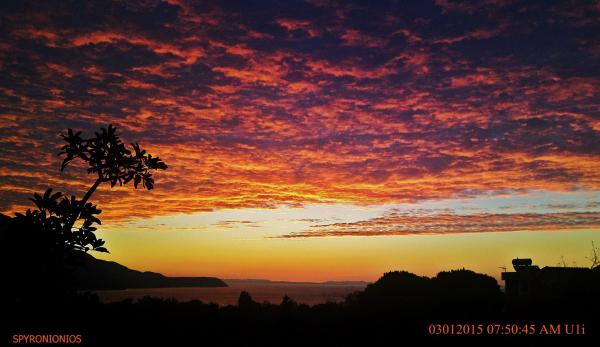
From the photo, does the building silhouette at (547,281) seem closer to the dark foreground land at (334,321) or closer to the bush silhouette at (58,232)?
the dark foreground land at (334,321)

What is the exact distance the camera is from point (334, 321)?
26.5 m

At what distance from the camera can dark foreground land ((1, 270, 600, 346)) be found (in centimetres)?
1445

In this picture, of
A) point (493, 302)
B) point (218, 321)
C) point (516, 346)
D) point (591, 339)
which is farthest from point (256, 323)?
point (493, 302)

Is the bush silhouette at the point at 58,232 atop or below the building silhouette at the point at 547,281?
atop

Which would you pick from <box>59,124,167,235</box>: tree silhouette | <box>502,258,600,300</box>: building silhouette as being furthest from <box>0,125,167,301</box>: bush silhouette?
<box>502,258,600,300</box>: building silhouette

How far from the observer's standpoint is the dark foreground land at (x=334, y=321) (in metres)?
14.5

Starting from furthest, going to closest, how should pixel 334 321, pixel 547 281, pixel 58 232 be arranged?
1. pixel 547 281
2. pixel 334 321
3. pixel 58 232

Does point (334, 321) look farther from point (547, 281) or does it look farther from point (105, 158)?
point (547, 281)

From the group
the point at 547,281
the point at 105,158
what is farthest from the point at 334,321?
the point at 547,281

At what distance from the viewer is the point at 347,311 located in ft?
A: 102

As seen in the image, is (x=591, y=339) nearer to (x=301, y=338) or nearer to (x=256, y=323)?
(x=301, y=338)

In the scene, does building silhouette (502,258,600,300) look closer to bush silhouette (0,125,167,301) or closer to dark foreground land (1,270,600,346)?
dark foreground land (1,270,600,346)

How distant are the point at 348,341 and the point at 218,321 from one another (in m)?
7.51

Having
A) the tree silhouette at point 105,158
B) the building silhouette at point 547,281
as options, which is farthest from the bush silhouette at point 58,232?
the building silhouette at point 547,281
